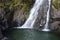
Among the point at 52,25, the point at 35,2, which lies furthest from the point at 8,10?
the point at 52,25

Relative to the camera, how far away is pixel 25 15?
76.2 ft

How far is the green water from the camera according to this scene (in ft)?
60.3

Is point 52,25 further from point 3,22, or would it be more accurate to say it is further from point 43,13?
point 3,22

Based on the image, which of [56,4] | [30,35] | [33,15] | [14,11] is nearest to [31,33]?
[30,35]

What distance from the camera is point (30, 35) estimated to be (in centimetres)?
1905

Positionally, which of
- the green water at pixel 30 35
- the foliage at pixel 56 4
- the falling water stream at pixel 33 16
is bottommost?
the green water at pixel 30 35

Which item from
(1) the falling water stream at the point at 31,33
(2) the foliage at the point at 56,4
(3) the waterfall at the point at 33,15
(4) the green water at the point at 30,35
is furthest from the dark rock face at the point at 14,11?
(2) the foliage at the point at 56,4

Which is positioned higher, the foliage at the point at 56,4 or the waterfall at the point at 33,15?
the foliage at the point at 56,4

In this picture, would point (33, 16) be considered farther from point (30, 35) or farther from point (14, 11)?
point (30, 35)

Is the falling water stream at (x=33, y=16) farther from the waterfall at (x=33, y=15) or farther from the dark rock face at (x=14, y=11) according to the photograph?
the dark rock face at (x=14, y=11)

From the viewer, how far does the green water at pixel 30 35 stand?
60.3 ft

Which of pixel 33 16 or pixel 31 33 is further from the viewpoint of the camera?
pixel 33 16

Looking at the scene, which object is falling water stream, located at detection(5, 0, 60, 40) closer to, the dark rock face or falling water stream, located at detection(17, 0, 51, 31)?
falling water stream, located at detection(17, 0, 51, 31)

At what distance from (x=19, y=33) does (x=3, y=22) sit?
2241 millimetres
